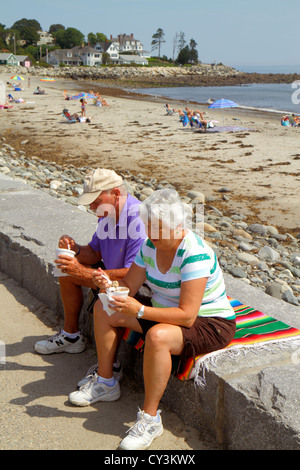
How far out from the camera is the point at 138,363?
2.79 meters

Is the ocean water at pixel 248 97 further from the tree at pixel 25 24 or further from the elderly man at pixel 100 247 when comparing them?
the tree at pixel 25 24

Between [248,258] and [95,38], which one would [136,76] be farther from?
[248,258]

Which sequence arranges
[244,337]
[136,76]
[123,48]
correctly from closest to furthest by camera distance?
[244,337]
[136,76]
[123,48]

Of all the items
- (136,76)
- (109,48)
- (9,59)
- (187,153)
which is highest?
(109,48)

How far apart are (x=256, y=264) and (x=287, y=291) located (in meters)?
0.96

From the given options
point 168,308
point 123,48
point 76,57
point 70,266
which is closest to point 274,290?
point 70,266

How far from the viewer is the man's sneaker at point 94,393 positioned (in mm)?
2559

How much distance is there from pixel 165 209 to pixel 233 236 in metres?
4.57

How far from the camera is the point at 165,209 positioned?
2.29 m

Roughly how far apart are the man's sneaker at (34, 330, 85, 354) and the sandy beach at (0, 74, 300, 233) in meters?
4.79

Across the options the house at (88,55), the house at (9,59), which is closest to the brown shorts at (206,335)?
the house at (9,59)

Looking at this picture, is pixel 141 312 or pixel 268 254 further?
pixel 268 254
